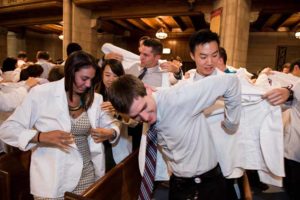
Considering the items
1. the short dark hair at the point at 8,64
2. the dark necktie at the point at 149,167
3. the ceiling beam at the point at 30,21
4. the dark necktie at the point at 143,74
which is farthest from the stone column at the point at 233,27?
the ceiling beam at the point at 30,21

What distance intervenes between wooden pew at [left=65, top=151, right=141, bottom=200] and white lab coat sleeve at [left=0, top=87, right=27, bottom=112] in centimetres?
117

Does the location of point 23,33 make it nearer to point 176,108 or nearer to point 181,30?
point 181,30

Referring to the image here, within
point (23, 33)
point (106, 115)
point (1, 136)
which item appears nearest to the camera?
point (1, 136)

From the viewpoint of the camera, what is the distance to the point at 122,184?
2.03 meters

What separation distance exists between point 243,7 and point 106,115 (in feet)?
15.3

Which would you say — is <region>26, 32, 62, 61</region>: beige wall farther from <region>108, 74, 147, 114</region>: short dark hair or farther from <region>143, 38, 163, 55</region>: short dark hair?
<region>108, 74, 147, 114</region>: short dark hair

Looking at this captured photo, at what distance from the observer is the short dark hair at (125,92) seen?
1193 millimetres

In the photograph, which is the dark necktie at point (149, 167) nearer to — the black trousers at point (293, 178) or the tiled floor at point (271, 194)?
the tiled floor at point (271, 194)

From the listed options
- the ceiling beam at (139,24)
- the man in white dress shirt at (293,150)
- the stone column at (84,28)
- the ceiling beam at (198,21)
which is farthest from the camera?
the ceiling beam at (139,24)

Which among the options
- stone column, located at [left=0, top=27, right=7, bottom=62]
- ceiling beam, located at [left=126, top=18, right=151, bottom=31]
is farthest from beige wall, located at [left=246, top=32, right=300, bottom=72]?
stone column, located at [left=0, top=27, right=7, bottom=62]

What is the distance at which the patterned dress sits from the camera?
172 cm

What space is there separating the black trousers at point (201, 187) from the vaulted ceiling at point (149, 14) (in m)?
5.37

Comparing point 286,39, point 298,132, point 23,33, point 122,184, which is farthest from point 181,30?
point 122,184

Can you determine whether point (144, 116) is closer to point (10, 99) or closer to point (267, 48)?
point (10, 99)
